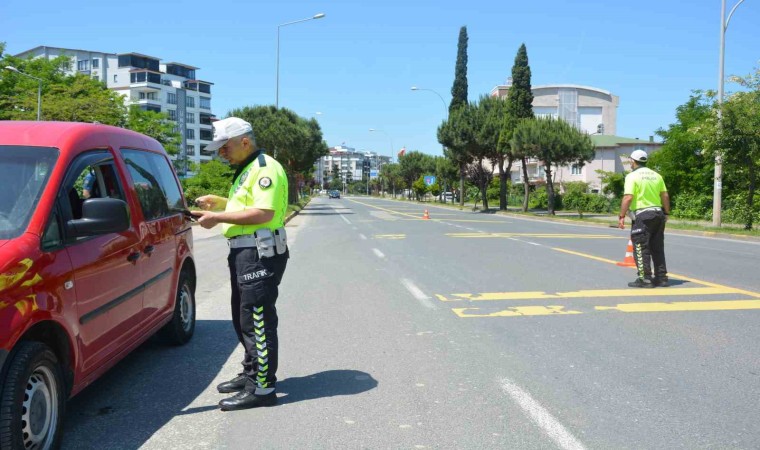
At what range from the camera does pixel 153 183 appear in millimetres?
5730

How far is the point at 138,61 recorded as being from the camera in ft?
337

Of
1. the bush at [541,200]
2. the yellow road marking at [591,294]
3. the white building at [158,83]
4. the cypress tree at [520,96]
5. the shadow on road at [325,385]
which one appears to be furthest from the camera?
the white building at [158,83]

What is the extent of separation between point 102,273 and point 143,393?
111cm

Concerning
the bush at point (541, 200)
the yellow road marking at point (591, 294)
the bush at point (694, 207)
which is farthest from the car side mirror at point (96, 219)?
the bush at point (541, 200)

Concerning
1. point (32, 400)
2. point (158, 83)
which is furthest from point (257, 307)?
point (158, 83)

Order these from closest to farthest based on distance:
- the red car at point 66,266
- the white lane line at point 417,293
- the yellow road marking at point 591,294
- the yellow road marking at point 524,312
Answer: the red car at point 66,266
the yellow road marking at point 524,312
the white lane line at point 417,293
the yellow road marking at point 591,294

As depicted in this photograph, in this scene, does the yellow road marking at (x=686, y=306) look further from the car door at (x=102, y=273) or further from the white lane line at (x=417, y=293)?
the car door at (x=102, y=273)

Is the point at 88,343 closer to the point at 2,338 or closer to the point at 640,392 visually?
the point at 2,338

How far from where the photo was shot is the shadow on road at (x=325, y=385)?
15.5ft

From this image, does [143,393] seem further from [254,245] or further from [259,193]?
[259,193]

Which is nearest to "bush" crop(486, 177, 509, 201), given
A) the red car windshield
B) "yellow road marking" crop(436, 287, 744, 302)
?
"yellow road marking" crop(436, 287, 744, 302)

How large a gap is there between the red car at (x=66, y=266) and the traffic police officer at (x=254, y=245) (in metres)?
0.71

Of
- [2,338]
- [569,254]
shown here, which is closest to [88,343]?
[2,338]

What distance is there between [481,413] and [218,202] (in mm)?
2473
